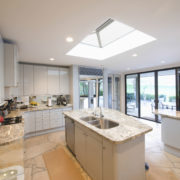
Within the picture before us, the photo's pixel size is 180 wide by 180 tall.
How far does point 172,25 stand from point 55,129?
417cm

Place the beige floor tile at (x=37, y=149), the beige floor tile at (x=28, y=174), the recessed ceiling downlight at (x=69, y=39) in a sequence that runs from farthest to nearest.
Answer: the beige floor tile at (x=37, y=149) < the recessed ceiling downlight at (x=69, y=39) < the beige floor tile at (x=28, y=174)

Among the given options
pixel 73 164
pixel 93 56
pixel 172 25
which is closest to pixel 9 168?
pixel 73 164

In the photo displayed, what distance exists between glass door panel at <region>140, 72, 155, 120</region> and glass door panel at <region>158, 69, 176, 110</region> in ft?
0.94

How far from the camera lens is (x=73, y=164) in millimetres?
2109

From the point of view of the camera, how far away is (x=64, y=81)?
4305mm

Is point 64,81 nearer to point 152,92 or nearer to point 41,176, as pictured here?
point 41,176

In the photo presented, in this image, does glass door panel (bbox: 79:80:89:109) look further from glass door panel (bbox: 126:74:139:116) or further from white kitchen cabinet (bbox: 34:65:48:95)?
glass door panel (bbox: 126:74:139:116)

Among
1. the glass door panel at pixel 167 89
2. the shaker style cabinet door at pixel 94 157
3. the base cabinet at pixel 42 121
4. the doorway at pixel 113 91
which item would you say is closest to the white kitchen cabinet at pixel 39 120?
the base cabinet at pixel 42 121

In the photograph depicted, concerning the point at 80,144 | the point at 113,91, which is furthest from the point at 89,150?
the point at 113,91

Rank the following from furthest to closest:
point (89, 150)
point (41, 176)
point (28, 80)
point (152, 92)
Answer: point (152, 92)
point (28, 80)
point (41, 176)
point (89, 150)

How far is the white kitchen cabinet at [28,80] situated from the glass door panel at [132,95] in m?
4.80

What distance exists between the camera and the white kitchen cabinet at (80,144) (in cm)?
187

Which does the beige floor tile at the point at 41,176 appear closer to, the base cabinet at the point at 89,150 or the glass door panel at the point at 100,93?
the base cabinet at the point at 89,150

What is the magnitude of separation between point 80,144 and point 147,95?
14.4ft
